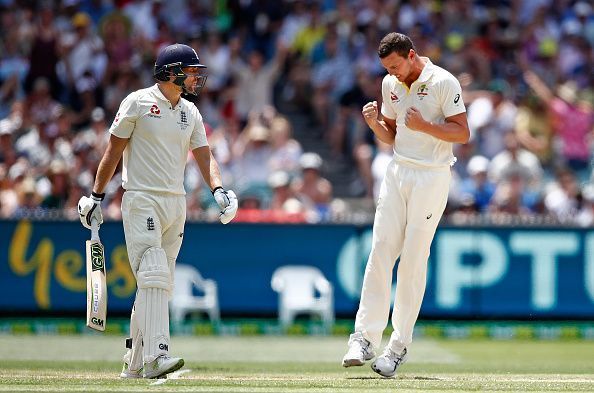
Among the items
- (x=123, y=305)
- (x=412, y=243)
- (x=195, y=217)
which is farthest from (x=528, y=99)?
(x=412, y=243)

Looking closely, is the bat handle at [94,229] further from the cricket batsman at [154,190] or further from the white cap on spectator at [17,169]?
the white cap on spectator at [17,169]

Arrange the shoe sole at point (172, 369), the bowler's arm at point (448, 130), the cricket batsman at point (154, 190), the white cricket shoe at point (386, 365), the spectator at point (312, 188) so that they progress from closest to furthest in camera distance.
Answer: the shoe sole at point (172, 369)
the cricket batsman at point (154, 190)
the bowler's arm at point (448, 130)
the white cricket shoe at point (386, 365)
the spectator at point (312, 188)

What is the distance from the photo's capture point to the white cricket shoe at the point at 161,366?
8.30 meters

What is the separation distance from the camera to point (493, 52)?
1917 centimetres

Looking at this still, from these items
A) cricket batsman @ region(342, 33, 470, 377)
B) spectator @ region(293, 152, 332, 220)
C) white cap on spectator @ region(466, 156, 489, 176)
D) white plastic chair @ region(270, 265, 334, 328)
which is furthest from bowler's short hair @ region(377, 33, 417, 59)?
white cap on spectator @ region(466, 156, 489, 176)

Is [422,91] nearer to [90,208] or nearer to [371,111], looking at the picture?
[371,111]

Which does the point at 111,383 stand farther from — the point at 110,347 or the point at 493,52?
the point at 493,52

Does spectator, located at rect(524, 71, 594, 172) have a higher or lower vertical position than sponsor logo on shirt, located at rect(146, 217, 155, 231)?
higher

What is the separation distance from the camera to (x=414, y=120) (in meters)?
8.80

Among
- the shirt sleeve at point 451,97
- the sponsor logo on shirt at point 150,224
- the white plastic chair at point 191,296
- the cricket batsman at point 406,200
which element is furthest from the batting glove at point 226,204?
the white plastic chair at point 191,296

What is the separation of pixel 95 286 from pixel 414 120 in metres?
2.52

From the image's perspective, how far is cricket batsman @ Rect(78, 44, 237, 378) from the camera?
27.8 feet

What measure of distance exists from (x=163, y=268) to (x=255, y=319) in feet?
19.7

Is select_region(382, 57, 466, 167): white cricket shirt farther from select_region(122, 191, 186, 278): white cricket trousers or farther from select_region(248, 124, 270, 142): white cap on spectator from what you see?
select_region(248, 124, 270, 142): white cap on spectator
